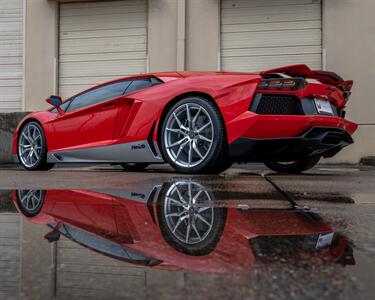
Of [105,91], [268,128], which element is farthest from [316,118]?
[105,91]

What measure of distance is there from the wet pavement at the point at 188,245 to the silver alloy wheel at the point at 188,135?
1.25 metres

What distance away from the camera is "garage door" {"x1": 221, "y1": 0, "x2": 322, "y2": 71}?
9.47 metres

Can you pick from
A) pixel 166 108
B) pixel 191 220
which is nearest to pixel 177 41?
pixel 166 108

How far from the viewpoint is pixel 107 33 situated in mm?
10422

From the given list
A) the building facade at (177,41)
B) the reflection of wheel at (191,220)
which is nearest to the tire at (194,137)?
the reflection of wheel at (191,220)

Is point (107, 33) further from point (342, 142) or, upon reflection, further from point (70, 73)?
point (342, 142)

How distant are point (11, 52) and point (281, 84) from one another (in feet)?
27.8

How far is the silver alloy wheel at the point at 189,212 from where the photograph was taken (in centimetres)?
206

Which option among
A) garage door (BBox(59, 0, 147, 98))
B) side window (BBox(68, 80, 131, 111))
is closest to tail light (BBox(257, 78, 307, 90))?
side window (BBox(68, 80, 131, 111))

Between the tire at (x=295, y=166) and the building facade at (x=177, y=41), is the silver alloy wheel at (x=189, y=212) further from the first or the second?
the building facade at (x=177, y=41)

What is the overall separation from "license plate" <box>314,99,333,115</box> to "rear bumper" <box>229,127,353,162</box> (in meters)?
0.18

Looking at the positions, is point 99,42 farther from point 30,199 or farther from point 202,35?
point 30,199

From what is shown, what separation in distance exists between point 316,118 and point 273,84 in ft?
1.66

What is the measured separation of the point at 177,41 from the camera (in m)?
A: 9.73
